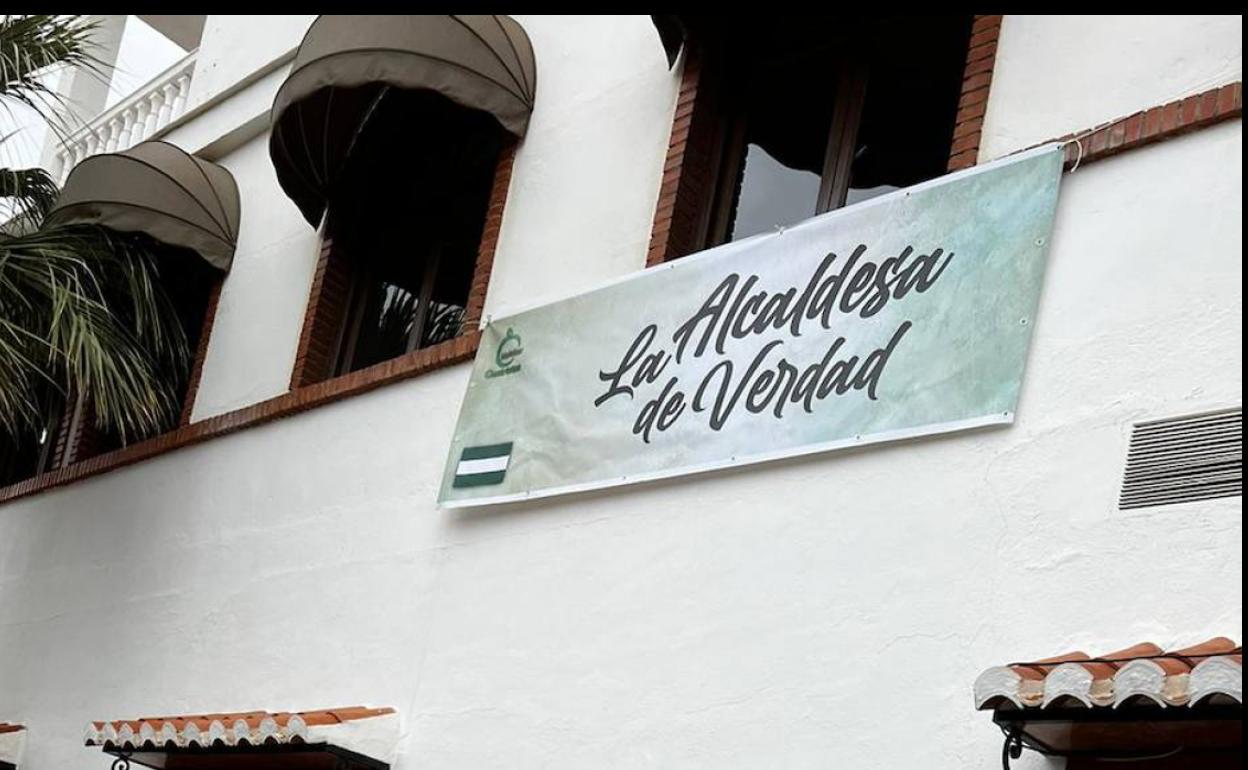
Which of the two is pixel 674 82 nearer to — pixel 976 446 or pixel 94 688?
pixel 976 446

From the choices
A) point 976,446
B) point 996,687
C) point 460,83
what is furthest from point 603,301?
point 996,687

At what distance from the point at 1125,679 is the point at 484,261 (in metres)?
5.26

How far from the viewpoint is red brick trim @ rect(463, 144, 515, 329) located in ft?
28.8

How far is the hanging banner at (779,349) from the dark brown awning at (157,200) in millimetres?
3728

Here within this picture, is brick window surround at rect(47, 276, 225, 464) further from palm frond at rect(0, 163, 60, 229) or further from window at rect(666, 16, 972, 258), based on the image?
window at rect(666, 16, 972, 258)

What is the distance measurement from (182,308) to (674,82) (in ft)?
17.3

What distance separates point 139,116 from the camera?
1438 cm

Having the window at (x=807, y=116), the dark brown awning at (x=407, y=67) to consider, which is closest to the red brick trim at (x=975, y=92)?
the window at (x=807, y=116)

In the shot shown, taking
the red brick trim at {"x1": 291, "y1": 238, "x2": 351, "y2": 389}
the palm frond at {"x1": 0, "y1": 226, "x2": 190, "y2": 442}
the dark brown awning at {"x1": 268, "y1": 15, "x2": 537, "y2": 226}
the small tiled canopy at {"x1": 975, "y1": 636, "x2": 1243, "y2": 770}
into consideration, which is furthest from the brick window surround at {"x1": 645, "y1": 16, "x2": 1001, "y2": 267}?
the palm frond at {"x1": 0, "y1": 226, "x2": 190, "y2": 442}

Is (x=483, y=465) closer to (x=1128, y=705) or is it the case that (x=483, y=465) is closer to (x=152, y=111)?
(x=1128, y=705)

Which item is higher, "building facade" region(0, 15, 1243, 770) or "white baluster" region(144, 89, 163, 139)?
"white baluster" region(144, 89, 163, 139)

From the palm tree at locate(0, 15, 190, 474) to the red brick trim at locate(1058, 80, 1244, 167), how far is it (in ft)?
19.7

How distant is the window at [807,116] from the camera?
7.43m

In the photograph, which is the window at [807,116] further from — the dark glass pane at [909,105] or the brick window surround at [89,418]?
the brick window surround at [89,418]
